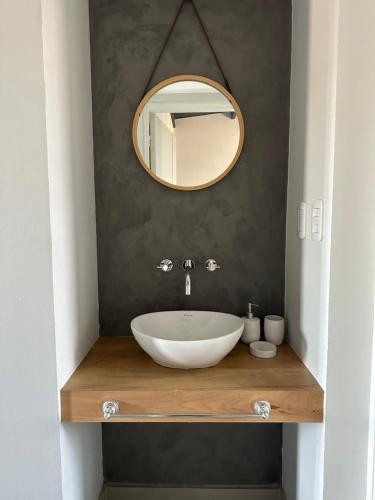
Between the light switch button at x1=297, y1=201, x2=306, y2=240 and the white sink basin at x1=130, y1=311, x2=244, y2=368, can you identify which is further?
the light switch button at x1=297, y1=201, x2=306, y2=240

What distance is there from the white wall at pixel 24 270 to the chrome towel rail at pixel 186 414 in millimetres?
180

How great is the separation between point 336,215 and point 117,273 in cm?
100

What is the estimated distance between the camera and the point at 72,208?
1292 mm

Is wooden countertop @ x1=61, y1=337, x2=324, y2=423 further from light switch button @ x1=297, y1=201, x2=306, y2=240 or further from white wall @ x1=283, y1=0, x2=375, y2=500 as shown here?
light switch button @ x1=297, y1=201, x2=306, y2=240

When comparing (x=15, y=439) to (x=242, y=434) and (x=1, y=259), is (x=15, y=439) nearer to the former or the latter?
(x=1, y=259)

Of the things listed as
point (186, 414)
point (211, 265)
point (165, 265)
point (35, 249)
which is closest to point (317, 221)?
point (211, 265)

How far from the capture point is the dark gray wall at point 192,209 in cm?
153

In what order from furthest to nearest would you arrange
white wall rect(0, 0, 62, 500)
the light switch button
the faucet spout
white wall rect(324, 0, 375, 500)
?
the faucet spout
the light switch button
white wall rect(0, 0, 62, 500)
white wall rect(324, 0, 375, 500)

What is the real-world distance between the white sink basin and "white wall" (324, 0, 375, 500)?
14.6 inches

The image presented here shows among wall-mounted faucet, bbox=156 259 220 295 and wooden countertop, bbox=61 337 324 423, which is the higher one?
→ wall-mounted faucet, bbox=156 259 220 295

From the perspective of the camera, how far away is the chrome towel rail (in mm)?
1134

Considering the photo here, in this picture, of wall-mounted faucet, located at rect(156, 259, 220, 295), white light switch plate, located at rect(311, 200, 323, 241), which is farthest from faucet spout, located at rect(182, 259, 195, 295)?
white light switch plate, located at rect(311, 200, 323, 241)

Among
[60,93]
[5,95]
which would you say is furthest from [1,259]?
[60,93]

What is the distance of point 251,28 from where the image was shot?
1.52m
